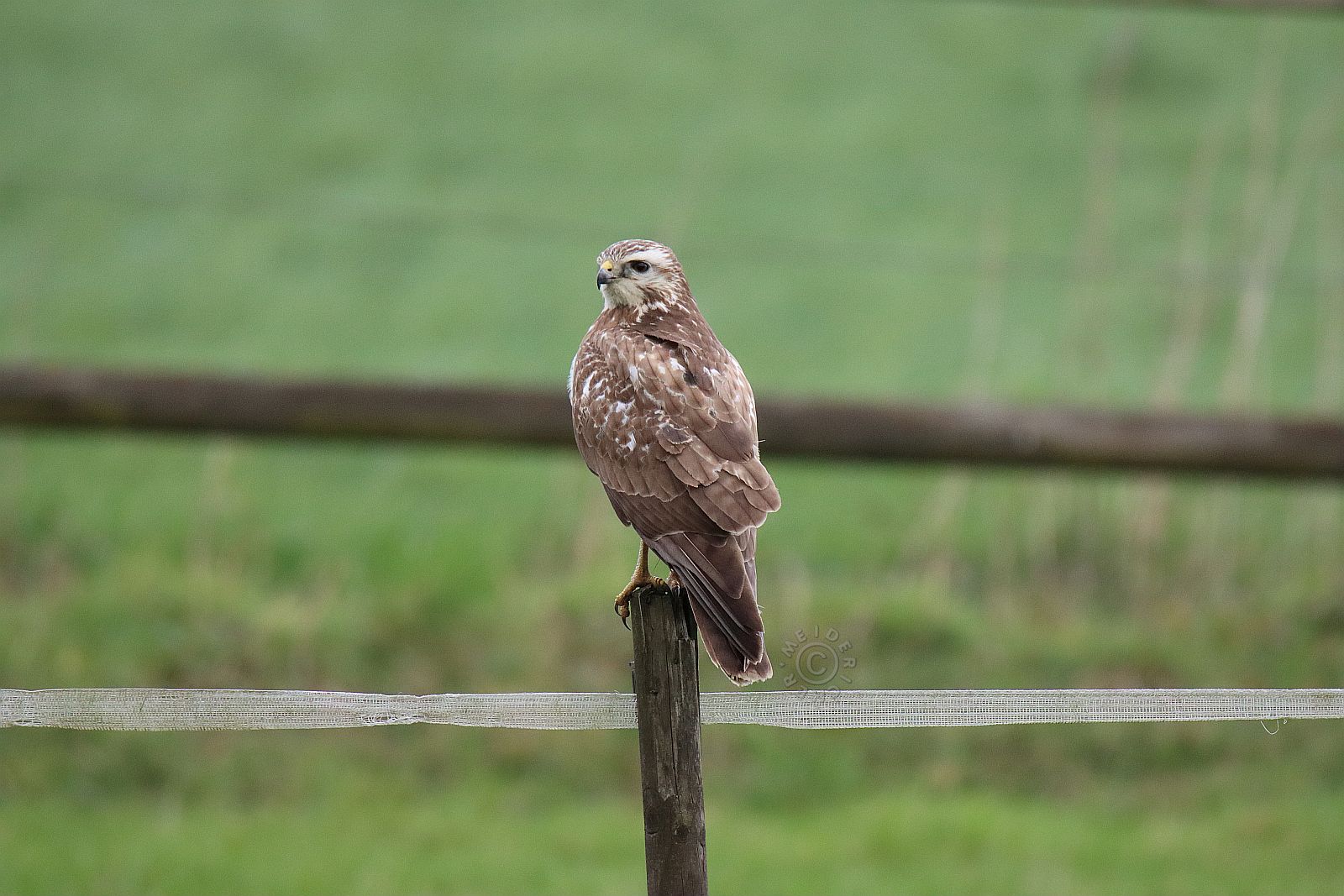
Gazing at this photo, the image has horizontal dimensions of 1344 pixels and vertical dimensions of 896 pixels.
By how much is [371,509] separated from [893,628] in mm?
2359

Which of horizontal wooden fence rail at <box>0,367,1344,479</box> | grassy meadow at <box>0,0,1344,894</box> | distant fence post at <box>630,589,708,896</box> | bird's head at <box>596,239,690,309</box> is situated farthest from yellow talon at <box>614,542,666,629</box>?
grassy meadow at <box>0,0,1344,894</box>

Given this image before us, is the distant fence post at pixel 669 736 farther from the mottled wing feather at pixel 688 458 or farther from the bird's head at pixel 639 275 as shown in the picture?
the bird's head at pixel 639 275

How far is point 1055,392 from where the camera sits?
6809 millimetres

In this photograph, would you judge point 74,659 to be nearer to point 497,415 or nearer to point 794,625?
point 497,415

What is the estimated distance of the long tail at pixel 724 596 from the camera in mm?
2240

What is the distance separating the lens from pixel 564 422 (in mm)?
4859

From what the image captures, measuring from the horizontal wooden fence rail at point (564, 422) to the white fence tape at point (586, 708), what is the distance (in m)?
2.43

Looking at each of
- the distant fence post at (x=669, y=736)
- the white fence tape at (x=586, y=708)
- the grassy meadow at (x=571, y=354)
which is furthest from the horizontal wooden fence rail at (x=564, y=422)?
the distant fence post at (x=669, y=736)

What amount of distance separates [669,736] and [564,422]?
2581mm

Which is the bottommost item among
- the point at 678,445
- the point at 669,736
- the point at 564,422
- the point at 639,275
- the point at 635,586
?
the point at 669,736

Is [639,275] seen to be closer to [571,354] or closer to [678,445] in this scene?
[678,445]

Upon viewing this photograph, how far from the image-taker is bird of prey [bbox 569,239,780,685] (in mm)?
2305

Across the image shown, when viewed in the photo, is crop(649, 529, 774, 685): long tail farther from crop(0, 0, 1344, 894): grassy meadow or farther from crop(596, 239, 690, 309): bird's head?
crop(0, 0, 1344, 894): grassy meadow

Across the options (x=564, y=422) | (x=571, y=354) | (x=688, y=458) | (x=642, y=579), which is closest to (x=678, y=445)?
(x=688, y=458)
